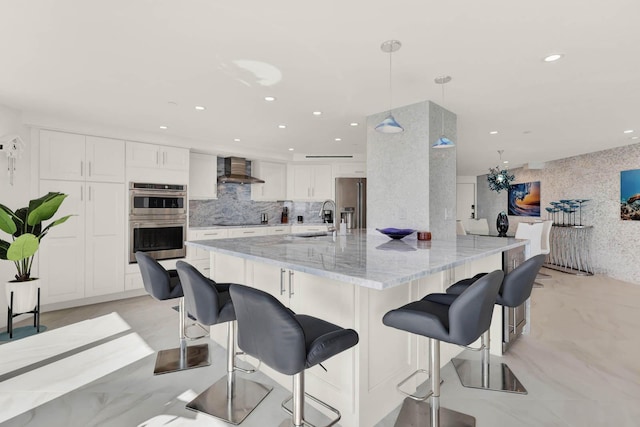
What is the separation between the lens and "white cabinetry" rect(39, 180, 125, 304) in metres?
4.02

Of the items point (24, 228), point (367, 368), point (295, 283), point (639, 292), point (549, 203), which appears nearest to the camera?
point (367, 368)

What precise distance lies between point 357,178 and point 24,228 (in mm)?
5209

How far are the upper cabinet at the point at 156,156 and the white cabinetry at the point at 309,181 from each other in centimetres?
231

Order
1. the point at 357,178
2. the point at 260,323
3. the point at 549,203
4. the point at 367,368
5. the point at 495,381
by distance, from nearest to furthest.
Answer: the point at 260,323 → the point at 367,368 → the point at 495,381 → the point at 357,178 → the point at 549,203

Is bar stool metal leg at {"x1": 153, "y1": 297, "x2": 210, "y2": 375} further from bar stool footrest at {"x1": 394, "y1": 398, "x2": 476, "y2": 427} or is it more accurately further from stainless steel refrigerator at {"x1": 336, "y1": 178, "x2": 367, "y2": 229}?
stainless steel refrigerator at {"x1": 336, "y1": 178, "x2": 367, "y2": 229}

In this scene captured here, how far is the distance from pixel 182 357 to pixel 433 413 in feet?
6.46

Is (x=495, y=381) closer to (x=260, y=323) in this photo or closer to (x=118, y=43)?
(x=260, y=323)

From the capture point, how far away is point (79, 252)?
4207mm

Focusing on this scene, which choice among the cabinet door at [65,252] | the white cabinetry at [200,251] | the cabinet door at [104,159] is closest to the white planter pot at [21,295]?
the cabinet door at [65,252]

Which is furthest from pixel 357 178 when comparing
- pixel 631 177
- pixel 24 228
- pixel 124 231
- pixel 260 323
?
pixel 260 323

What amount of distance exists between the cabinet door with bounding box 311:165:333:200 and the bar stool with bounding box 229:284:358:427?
5308mm

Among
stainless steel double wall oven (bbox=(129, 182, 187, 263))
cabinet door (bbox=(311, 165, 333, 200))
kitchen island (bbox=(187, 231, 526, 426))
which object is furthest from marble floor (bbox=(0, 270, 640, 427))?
cabinet door (bbox=(311, 165, 333, 200))

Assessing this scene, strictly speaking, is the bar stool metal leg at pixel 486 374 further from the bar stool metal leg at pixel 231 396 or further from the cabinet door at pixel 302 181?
the cabinet door at pixel 302 181

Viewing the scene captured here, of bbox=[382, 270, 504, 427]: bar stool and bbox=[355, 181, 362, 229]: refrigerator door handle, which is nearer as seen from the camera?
bbox=[382, 270, 504, 427]: bar stool
